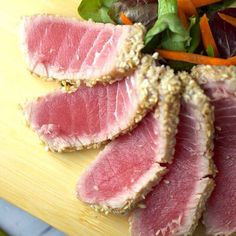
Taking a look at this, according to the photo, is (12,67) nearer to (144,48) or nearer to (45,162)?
(45,162)

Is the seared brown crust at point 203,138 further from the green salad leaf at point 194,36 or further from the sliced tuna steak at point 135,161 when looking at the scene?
the green salad leaf at point 194,36

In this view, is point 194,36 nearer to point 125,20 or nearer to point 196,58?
point 196,58

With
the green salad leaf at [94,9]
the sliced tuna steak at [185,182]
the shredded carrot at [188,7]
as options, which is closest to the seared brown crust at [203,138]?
the sliced tuna steak at [185,182]

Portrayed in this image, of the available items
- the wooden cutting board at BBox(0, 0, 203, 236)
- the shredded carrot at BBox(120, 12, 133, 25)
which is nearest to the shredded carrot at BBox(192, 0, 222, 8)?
the shredded carrot at BBox(120, 12, 133, 25)

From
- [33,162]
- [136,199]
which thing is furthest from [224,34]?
[33,162]

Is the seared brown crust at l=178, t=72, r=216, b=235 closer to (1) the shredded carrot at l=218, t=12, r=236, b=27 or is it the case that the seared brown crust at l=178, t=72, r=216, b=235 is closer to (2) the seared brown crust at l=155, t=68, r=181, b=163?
(2) the seared brown crust at l=155, t=68, r=181, b=163
